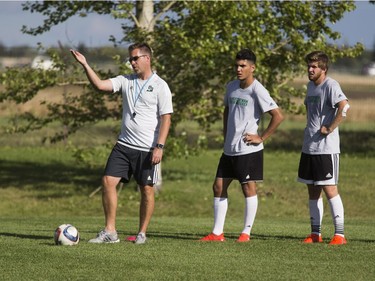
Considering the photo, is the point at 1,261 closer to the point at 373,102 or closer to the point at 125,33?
the point at 125,33

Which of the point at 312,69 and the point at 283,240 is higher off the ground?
the point at 312,69

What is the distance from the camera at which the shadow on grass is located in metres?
28.8

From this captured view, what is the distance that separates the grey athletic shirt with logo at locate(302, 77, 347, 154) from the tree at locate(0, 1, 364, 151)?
36.6ft

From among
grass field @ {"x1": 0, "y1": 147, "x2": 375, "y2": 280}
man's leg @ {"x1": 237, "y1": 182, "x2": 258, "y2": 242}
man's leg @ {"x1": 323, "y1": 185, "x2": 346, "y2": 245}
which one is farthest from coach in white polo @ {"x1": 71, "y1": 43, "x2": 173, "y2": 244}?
man's leg @ {"x1": 323, "y1": 185, "x2": 346, "y2": 245}

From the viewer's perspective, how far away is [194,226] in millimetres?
16859

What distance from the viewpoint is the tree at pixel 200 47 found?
24.4 meters

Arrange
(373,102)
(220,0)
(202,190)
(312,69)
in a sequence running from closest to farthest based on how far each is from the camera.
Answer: (312,69) < (220,0) < (202,190) < (373,102)

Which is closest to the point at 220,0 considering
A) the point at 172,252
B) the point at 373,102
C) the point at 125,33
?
the point at 125,33

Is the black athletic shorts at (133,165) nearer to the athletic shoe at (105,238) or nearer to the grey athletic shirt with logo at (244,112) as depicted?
the athletic shoe at (105,238)

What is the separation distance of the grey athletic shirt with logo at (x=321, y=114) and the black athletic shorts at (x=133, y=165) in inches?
71.5

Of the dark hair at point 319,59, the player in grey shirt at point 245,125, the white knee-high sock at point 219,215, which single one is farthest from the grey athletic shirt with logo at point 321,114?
the white knee-high sock at point 219,215

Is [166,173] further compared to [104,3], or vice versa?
[166,173]

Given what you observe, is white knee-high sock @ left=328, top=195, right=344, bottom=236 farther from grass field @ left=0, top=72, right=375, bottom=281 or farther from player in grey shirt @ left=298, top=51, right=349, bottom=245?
grass field @ left=0, top=72, right=375, bottom=281

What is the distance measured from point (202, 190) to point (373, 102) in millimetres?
26457
